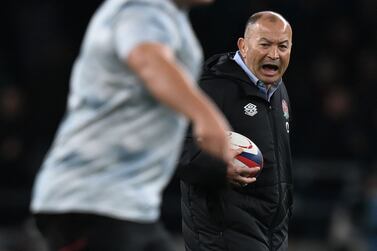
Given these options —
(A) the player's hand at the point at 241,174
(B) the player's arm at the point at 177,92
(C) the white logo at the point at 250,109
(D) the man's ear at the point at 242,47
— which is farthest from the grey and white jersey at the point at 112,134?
(D) the man's ear at the point at 242,47

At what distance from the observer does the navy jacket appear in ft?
17.5

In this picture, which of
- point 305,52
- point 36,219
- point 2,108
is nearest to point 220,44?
point 305,52

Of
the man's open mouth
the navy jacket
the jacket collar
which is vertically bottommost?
the navy jacket

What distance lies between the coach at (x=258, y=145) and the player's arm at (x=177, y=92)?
6.91 ft

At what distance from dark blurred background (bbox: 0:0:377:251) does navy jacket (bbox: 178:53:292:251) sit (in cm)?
520

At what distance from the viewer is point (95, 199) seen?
11.2ft

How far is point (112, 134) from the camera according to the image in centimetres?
341

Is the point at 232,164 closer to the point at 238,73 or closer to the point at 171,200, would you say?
the point at 238,73

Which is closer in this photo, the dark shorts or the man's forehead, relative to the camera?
the dark shorts

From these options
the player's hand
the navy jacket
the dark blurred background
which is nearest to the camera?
the player's hand

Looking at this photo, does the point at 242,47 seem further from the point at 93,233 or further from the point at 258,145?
the point at 93,233

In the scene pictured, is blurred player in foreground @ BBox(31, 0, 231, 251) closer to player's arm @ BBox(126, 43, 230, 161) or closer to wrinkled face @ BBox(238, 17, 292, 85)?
player's arm @ BBox(126, 43, 230, 161)

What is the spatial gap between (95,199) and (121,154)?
0.58ft

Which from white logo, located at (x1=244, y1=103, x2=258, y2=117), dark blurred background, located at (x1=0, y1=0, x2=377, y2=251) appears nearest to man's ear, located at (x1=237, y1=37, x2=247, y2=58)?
white logo, located at (x1=244, y1=103, x2=258, y2=117)
